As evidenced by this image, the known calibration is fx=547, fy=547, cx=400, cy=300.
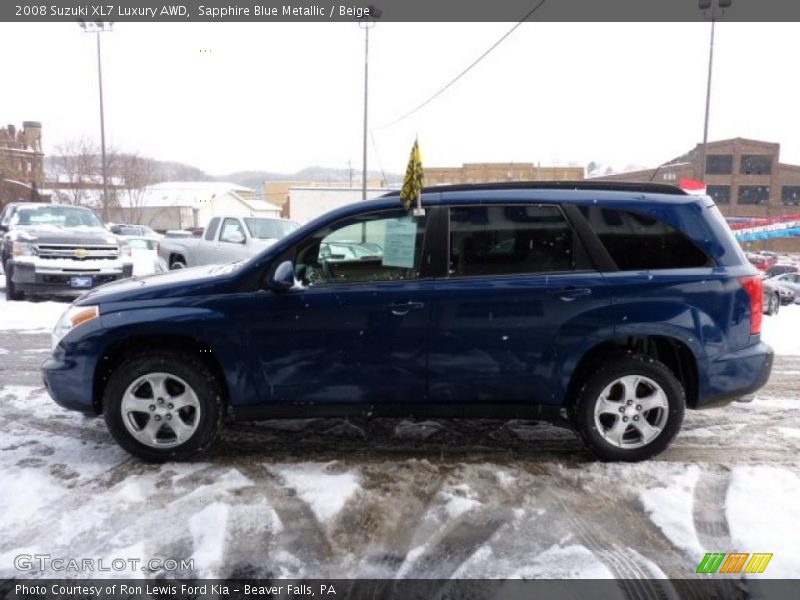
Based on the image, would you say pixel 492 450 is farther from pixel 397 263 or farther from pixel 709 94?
pixel 709 94

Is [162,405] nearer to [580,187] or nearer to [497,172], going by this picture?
[580,187]

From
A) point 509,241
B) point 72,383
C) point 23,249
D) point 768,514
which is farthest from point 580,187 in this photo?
point 23,249

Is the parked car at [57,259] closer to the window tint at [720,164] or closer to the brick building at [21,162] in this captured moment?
the brick building at [21,162]

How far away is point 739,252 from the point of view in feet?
11.9

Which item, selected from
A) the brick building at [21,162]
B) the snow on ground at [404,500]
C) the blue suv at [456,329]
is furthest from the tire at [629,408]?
the brick building at [21,162]

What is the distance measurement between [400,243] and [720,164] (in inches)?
2642

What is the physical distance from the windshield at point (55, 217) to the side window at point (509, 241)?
984 cm

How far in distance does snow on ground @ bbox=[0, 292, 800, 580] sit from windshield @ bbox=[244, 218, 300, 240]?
6984 millimetres

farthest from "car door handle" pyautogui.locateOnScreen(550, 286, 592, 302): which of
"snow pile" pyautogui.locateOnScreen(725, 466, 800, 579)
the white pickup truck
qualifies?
the white pickup truck

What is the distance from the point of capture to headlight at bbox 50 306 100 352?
141 inches

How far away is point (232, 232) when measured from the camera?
1104 cm

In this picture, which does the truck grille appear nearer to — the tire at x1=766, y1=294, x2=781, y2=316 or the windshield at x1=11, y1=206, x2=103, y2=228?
the windshield at x1=11, y1=206, x2=103, y2=228

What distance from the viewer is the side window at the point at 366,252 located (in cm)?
362
